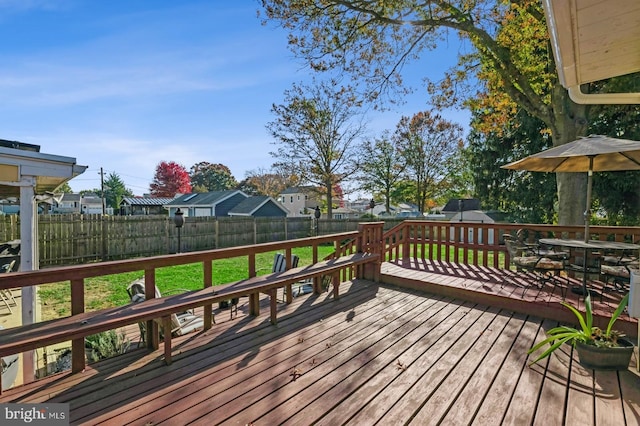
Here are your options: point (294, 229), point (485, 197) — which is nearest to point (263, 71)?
point (294, 229)

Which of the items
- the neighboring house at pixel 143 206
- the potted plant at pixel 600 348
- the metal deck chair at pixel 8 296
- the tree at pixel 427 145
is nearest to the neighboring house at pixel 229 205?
the neighboring house at pixel 143 206

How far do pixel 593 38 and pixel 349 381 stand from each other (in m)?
2.92

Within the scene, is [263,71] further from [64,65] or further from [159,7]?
[64,65]

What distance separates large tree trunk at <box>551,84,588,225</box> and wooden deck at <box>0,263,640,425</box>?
3.71 meters

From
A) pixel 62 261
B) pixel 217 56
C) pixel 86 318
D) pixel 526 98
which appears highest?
pixel 217 56

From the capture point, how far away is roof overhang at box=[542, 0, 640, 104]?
68.4 inches

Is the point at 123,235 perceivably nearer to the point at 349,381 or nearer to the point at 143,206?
the point at 349,381

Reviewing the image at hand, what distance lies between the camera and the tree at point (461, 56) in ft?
20.3

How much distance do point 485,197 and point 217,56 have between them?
15.1 m

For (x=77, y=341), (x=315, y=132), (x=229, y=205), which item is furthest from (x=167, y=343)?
(x=229, y=205)

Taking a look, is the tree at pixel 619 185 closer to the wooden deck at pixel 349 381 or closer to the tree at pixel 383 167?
the wooden deck at pixel 349 381

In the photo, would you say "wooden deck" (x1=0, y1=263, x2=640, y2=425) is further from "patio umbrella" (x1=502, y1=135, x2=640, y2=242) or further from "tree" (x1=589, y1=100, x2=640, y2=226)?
"tree" (x1=589, y1=100, x2=640, y2=226)

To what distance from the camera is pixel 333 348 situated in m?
2.87

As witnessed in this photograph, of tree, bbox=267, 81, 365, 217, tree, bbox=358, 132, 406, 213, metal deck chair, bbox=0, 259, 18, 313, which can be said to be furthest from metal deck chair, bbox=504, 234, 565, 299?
tree, bbox=358, 132, 406, 213
